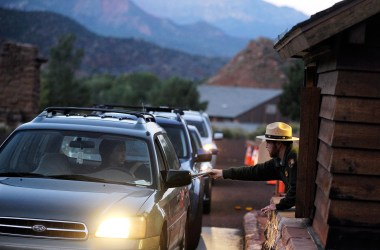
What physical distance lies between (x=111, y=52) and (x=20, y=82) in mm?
119472

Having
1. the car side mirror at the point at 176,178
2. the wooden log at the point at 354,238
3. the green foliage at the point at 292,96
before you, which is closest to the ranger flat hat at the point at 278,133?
the car side mirror at the point at 176,178

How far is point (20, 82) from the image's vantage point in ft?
110

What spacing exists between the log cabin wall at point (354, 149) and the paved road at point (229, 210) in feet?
17.1

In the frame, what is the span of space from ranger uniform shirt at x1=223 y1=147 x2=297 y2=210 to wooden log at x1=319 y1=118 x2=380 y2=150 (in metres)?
1.77

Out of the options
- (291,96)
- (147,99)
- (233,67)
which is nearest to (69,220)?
(291,96)

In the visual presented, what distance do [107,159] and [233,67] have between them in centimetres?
13655

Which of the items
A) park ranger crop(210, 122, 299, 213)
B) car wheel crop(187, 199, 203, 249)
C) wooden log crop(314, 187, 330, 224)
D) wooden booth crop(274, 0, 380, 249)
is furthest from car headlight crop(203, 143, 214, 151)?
wooden booth crop(274, 0, 380, 249)

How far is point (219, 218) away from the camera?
15.7 metres

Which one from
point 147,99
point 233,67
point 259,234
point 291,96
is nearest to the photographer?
point 259,234

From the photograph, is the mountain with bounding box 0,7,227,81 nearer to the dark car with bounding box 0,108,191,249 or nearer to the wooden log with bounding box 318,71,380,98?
the dark car with bounding box 0,108,191,249

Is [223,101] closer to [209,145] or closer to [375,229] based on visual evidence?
[209,145]

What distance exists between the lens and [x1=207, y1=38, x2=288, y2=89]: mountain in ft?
461

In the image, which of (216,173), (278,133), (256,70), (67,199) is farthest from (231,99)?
(67,199)

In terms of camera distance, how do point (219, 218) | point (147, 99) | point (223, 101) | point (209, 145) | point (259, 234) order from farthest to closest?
point (223, 101), point (147, 99), point (209, 145), point (219, 218), point (259, 234)
